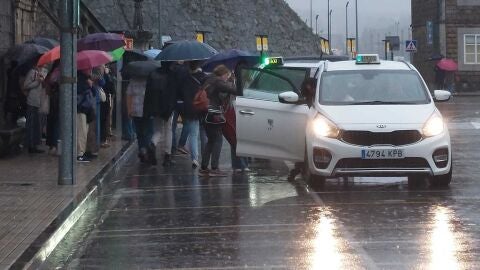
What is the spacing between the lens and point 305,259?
25.4ft

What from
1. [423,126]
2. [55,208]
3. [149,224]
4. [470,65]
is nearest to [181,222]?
[149,224]

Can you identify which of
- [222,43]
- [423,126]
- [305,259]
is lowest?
[305,259]

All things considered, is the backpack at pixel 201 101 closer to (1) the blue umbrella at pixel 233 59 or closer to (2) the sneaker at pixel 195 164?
(2) the sneaker at pixel 195 164

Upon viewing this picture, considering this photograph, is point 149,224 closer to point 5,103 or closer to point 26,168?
point 26,168

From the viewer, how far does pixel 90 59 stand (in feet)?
50.6

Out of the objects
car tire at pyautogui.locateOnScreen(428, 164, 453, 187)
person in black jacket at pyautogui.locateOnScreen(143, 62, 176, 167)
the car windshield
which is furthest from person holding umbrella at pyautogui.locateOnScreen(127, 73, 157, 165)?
car tire at pyautogui.locateOnScreen(428, 164, 453, 187)

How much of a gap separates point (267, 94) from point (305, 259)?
5960mm

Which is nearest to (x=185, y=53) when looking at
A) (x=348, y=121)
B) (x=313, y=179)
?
(x=313, y=179)

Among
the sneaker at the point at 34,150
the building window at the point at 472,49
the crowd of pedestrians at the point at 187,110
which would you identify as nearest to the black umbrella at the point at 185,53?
the crowd of pedestrians at the point at 187,110

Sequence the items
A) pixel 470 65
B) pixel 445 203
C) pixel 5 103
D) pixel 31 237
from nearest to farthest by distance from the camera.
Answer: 1. pixel 31 237
2. pixel 445 203
3. pixel 5 103
4. pixel 470 65

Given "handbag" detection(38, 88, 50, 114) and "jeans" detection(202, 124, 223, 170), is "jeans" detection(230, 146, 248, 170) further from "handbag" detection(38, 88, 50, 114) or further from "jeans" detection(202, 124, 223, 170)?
"handbag" detection(38, 88, 50, 114)

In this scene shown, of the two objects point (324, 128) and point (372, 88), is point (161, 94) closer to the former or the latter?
point (372, 88)

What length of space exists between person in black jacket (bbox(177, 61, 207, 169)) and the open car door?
1057 millimetres

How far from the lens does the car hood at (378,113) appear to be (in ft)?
38.7
